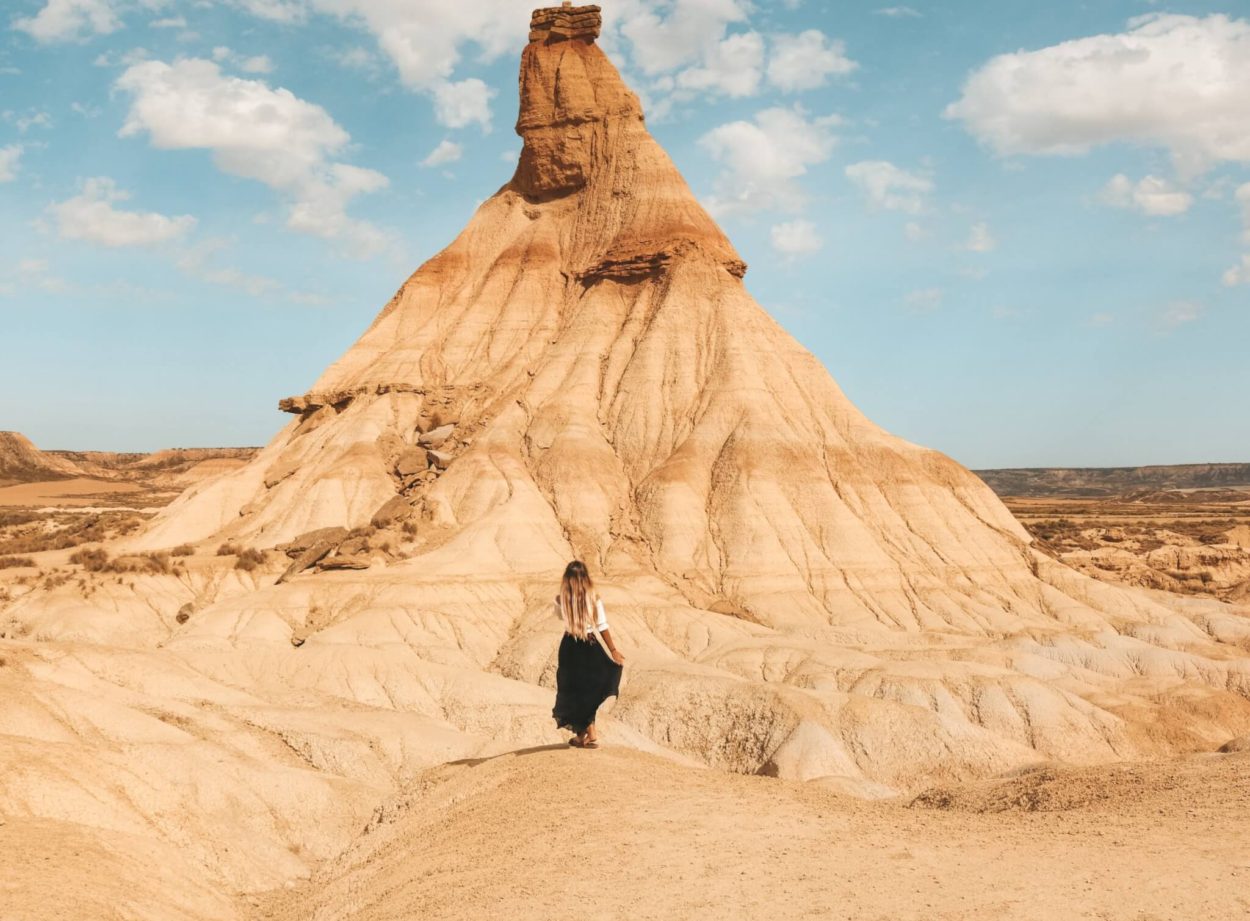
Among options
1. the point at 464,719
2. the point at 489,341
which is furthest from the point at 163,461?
the point at 464,719

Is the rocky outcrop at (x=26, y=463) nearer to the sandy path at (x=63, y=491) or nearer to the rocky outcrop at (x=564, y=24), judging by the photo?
the sandy path at (x=63, y=491)

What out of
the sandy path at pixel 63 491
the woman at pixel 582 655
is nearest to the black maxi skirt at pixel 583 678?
the woman at pixel 582 655

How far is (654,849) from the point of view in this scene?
32.2 ft

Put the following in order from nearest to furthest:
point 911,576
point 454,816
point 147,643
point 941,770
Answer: point 454,816
point 941,770
point 147,643
point 911,576

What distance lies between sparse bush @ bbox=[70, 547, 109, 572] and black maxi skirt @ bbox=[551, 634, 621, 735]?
35.2m

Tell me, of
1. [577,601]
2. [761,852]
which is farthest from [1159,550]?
[761,852]

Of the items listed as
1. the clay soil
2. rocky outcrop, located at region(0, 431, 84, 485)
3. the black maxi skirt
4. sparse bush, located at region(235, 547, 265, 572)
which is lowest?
the clay soil

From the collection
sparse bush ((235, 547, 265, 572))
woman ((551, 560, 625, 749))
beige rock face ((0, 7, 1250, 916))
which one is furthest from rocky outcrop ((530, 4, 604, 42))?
woman ((551, 560, 625, 749))

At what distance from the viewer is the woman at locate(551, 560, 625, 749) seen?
1248 cm

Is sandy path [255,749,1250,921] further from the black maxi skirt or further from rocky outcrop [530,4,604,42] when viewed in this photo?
rocky outcrop [530,4,604,42]

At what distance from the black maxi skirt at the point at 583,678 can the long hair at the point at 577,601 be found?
0.22 meters

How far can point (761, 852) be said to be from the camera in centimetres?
966

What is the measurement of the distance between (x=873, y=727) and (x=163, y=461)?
555 ft

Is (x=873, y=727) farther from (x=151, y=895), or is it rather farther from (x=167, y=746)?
(x=151, y=895)
